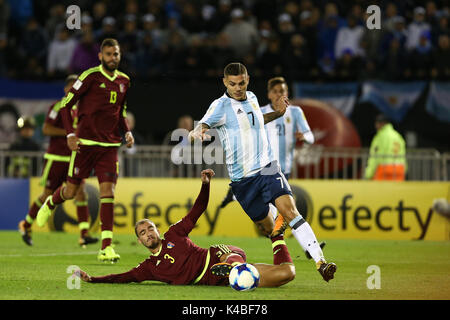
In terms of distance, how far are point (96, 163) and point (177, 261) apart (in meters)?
3.34

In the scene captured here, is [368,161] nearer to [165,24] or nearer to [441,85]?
[441,85]

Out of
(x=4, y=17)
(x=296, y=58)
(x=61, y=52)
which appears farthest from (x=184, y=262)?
(x=4, y=17)

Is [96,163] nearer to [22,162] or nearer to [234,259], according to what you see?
[234,259]

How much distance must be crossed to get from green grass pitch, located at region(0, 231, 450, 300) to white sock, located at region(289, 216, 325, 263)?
1.17 ft

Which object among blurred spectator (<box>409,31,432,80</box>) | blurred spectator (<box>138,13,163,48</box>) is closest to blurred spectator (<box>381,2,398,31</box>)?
blurred spectator (<box>409,31,432,80</box>)

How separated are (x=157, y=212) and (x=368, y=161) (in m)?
4.32

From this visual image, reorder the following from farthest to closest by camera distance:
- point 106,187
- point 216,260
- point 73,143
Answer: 1. point 106,187
2. point 73,143
3. point 216,260

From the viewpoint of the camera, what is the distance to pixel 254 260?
12.2 meters

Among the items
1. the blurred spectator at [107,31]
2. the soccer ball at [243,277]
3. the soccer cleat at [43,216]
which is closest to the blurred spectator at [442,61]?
the blurred spectator at [107,31]

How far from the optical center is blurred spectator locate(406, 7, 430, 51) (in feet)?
69.2

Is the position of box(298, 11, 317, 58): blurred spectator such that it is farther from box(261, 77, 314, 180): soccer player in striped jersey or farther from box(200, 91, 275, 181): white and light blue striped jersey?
box(200, 91, 275, 181): white and light blue striped jersey

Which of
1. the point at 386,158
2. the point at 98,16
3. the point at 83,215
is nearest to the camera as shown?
the point at 83,215

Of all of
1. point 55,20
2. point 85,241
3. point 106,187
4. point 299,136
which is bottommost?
point 85,241
